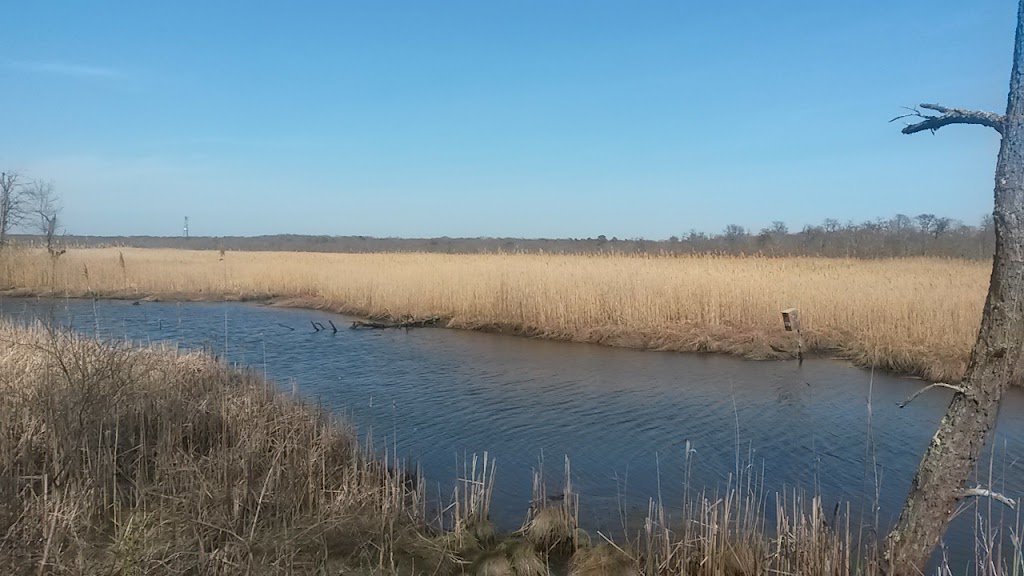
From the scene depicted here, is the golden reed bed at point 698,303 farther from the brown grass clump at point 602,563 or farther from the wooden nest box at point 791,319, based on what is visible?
the brown grass clump at point 602,563

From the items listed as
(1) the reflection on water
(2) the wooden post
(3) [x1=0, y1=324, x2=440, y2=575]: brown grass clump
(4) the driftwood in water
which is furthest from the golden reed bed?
(3) [x1=0, y1=324, x2=440, y2=575]: brown grass clump

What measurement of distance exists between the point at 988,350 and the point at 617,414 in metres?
5.22

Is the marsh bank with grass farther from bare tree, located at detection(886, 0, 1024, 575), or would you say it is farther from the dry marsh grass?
bare tree, located at detection(886, 0, 1024, 575)

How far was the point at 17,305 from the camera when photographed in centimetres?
1695

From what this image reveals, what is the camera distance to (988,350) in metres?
2.50

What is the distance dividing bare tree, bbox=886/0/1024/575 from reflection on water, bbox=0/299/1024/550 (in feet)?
3.19

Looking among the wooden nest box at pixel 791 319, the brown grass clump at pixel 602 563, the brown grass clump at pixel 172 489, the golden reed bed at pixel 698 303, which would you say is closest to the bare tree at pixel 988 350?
the brown grass clump at pixel 602 563

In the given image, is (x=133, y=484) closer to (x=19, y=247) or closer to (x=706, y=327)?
(x=706, y=327)

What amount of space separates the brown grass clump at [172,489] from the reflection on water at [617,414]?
71cm

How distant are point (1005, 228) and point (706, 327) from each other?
10.2m

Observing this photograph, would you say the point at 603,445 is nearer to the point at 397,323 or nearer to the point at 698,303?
the point at 698,303

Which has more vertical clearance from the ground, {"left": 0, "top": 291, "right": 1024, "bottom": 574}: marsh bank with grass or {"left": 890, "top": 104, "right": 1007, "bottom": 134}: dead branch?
{"left": 890, "top": 104, "right": 1007, "bottom": 134}: dead branch

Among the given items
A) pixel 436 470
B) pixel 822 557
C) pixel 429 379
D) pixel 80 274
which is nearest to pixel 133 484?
pixel 436 470

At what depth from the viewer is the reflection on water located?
5277 millimetres
